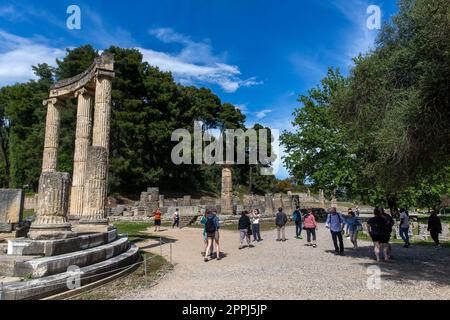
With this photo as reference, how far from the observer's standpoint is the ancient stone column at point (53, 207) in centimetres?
898

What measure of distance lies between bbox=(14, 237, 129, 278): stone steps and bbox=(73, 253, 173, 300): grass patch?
783mm

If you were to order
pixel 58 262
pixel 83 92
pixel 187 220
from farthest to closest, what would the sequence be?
pixel 187 220 → pixel 83 92 → pixel 58 262

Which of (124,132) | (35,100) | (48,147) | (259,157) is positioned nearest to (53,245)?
(48,147)

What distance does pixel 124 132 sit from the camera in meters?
43.2

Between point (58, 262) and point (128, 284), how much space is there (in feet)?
5.49

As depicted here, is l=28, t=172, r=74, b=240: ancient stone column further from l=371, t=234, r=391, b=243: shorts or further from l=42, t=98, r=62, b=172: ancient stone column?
l=42, t=98, r=62, b=172: ancient stone column

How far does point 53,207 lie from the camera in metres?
9.25

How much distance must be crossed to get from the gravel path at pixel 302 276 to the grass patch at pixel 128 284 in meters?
0.30

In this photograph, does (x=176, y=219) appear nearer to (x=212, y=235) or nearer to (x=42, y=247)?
(x=212, y=235)

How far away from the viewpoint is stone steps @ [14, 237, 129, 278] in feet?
22.6

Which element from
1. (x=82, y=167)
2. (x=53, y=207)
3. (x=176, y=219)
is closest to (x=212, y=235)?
(x=53, y=207)

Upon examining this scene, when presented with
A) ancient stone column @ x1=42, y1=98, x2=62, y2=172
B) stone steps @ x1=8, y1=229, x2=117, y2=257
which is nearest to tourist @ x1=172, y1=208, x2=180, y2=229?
ancient stone column @ x1=42, y1=98, x2=62, y2=172

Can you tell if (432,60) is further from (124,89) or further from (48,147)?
(124,89)

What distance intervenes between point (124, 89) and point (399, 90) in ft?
131
